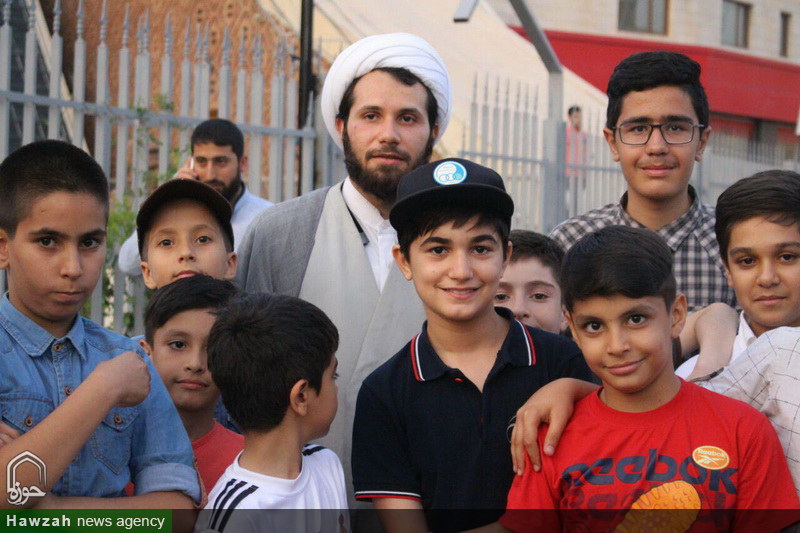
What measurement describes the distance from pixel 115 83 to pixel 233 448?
4481mm

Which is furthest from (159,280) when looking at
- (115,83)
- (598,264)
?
(115,83)

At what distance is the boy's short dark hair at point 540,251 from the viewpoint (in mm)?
3590

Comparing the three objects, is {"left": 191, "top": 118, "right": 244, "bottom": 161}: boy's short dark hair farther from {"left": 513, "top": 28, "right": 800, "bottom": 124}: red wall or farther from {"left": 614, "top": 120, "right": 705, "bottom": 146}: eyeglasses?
{"left": 513, "top": 28, "right": 800, "bottom": 124}: red wall

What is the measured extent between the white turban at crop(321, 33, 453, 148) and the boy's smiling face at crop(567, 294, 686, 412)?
120 cm

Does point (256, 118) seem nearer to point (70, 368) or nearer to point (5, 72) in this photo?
point (5, 72)

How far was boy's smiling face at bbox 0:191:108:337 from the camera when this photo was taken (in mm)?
2486

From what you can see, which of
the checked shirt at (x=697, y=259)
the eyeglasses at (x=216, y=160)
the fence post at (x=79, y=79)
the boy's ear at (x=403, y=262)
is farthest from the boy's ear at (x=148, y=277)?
the fence post at (x=79, y=79)

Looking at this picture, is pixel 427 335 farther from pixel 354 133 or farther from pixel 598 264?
pixel 354 133

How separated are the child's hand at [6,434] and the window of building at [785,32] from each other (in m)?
29.0

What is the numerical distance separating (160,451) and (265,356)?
36 cm

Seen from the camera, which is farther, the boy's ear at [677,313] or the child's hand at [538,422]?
the boy's ear at [677,313]

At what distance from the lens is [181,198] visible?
3.51 metres

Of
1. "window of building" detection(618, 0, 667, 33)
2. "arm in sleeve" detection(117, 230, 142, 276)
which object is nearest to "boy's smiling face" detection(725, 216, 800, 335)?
"arm in sleeve" detection(117, 230, 142, 276)

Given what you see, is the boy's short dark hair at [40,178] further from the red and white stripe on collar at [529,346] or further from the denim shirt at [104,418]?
the red and white stripe on collar at [529,346]
